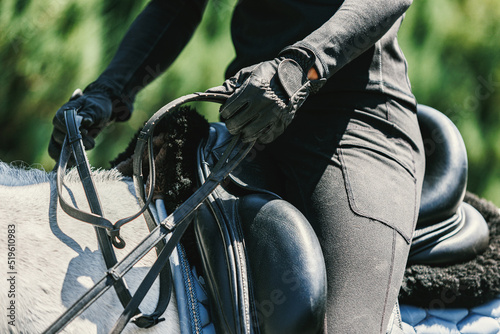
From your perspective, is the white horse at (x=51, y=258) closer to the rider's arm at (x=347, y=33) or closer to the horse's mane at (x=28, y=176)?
the horse's mane at (x=28, y=176)

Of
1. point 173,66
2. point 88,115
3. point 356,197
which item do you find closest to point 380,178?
point 356,197

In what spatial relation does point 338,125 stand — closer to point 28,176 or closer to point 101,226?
point 101,226

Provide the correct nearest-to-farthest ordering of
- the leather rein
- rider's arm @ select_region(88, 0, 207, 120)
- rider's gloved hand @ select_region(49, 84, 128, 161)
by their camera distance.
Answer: the leather rein → rider's gloved hand @ select_region(49, 84, 128, 161) → rider's arm @ select_region(88, 0, 207, 120)

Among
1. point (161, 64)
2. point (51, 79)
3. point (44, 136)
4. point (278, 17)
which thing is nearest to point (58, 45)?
point (51, 79)

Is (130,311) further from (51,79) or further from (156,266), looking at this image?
(51,79)

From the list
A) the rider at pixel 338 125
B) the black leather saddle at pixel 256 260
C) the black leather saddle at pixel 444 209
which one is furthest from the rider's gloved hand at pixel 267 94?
the black leather saddle at pixel 444 209

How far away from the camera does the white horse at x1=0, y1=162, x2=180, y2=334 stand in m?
0.77

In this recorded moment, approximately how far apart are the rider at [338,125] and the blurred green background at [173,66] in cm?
225

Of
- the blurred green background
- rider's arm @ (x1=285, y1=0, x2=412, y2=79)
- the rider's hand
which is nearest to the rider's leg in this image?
rider's arm @ (x1=285, y1=0, x2=412, y2=79)

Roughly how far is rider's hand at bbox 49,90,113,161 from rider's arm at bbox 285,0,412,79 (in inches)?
21.1

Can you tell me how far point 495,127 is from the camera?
3.48 metres

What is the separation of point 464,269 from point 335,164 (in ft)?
1.67

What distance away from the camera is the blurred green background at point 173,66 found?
3.31 m

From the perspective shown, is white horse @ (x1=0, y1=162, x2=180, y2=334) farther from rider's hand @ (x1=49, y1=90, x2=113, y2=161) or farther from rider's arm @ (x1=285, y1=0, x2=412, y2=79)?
rider's arm @ (x1=285, y1=0, x2=412, y2=79)
